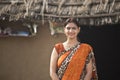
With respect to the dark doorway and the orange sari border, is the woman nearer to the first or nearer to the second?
the orange sari border

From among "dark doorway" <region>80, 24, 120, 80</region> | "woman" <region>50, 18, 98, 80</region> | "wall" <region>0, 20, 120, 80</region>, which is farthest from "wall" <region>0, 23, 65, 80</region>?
"woman" <region>50, 18, 98, 80</region>

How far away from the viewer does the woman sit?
4074 mm

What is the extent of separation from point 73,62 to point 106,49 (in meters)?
2.04

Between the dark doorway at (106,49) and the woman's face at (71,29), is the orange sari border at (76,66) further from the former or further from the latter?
the dark doorway at (106,49)

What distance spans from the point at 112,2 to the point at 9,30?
212 cm

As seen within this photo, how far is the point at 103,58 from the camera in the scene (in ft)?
19.6

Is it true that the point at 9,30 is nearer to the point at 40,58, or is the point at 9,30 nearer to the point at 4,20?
the point at 4,20

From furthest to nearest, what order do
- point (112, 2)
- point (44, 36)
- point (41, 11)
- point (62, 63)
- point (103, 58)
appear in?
point (103, 58) → point (44, 36) → point (41, 11) → point (112, 2) → point (62, 63)

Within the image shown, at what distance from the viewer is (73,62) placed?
408 cm

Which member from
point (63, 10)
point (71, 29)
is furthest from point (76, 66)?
point (63, 10)

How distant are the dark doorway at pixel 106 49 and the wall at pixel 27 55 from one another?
79 cm

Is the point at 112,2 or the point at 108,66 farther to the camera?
the point at 108,66

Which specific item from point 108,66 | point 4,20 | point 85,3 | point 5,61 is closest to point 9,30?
point 4,20

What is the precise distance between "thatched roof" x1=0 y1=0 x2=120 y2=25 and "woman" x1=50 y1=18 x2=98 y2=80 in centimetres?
79
